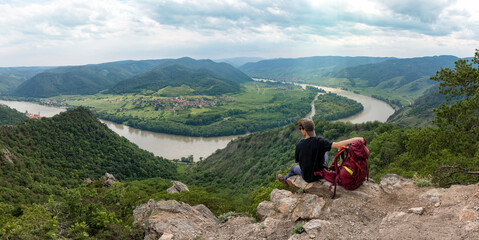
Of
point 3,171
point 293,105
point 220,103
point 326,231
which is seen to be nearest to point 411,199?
point 326,231

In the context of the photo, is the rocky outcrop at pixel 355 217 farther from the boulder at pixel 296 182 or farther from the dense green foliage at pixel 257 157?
the dense green foliage at pixel 257 157

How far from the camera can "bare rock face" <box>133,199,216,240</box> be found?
9266mm

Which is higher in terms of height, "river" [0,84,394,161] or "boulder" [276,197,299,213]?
"boulder" [276,197,299,213]

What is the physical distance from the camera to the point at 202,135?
120 m

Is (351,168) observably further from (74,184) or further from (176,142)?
(176,142)

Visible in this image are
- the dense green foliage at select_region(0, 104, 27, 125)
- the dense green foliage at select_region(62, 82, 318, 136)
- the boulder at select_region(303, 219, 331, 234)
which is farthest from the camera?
the dense green foliage at select_region(62, 82, 318, 136)

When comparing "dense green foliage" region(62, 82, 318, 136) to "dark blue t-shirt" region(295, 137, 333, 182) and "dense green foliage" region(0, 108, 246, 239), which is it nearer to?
"dense green foliage" region(0, 108, 246, 239)

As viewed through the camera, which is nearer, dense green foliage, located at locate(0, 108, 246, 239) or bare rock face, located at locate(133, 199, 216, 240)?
bare rock face, located at locate(133, 199, 216, 240)

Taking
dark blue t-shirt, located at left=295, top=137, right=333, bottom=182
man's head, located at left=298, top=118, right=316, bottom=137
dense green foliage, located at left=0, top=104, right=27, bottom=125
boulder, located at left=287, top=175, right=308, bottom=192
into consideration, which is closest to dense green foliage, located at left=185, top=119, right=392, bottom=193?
boulder, located at left=287, top=175, right=308, bottom=192

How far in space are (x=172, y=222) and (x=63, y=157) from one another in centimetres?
5740

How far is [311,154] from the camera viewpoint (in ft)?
26.8

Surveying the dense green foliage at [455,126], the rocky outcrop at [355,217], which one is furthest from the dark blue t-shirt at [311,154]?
the dense green foliage at [455,126]

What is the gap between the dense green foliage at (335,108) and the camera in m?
140

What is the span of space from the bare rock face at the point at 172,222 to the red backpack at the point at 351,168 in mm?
5338
